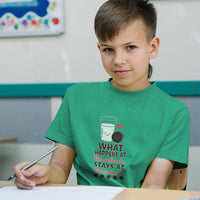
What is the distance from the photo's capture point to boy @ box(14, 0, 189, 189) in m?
1.01

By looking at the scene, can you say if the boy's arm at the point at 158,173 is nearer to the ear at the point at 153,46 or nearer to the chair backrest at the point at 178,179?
the chair backrest at the point at 178,179

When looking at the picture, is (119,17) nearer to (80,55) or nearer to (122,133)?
(122,133)

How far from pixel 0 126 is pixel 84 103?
1.03 meters

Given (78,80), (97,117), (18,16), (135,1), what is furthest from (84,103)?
(18,16)

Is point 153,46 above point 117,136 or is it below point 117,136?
above

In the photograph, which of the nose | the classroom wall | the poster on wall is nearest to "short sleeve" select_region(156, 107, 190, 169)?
the nose

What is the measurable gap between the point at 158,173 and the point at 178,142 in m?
0.12

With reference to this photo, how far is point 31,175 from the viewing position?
2.92 feet

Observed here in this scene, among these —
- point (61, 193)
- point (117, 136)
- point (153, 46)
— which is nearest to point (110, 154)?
point (117, 136)

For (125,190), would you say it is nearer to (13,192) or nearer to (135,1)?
(13,192)

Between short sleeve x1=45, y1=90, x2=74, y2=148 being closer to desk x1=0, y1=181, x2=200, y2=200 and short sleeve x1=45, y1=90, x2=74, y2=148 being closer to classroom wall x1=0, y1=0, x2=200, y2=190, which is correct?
desk x1=0, y1=181, x2=200, y2=200

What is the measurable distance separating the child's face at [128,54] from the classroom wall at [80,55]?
0.68 meters

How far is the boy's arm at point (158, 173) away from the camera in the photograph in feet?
3.22

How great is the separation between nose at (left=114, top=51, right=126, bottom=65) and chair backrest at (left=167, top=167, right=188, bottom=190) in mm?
404
